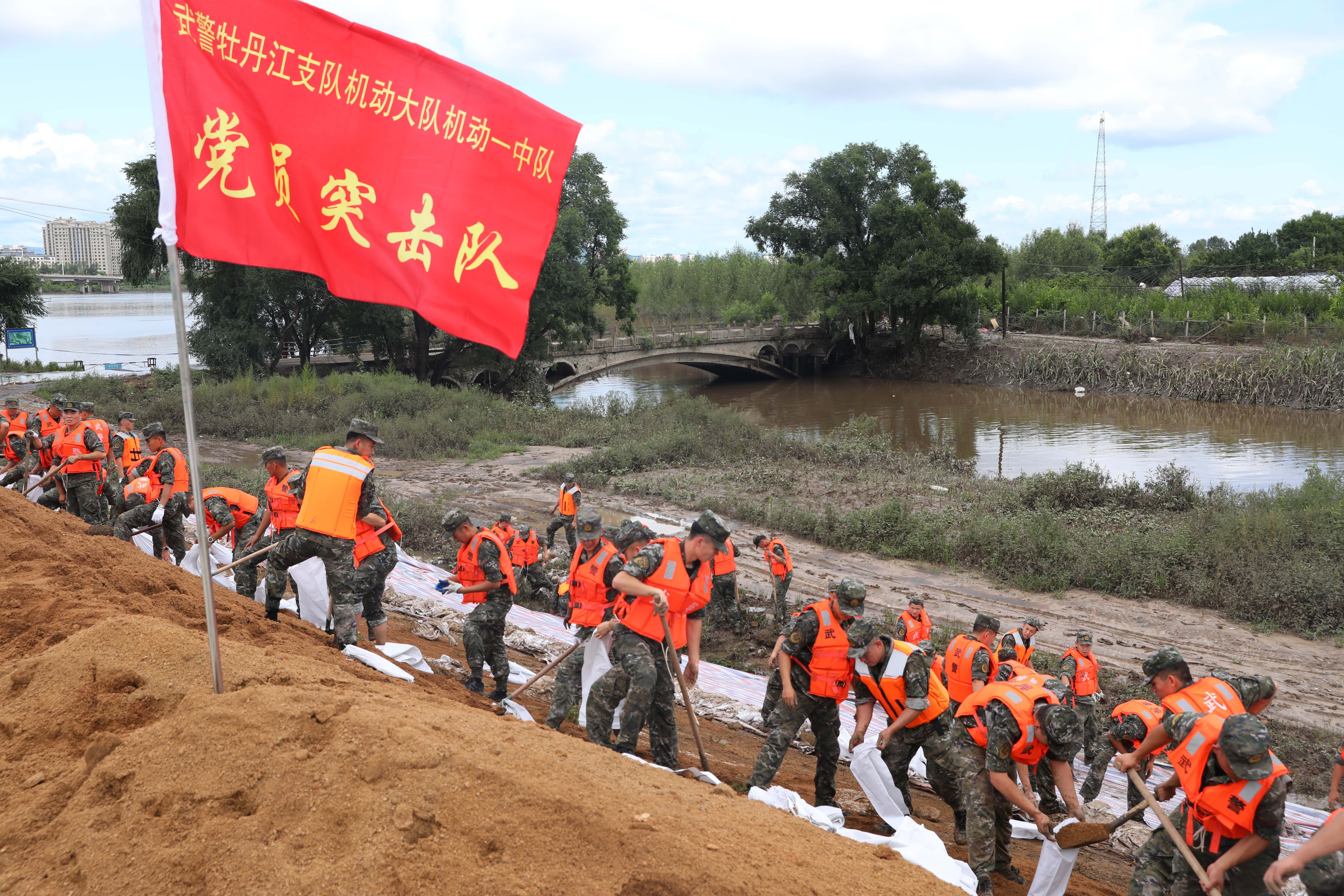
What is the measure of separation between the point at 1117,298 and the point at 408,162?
57.4m

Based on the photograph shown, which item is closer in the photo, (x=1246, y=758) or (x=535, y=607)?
(x=1246, y=758)

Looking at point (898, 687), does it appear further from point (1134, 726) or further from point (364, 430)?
point (364, 430)

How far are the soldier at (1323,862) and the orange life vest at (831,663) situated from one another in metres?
2.44

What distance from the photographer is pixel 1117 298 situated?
54344 mm

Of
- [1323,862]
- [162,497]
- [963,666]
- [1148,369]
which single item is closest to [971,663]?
[963,666]

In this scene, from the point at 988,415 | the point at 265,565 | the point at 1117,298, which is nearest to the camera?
the point at 265,565

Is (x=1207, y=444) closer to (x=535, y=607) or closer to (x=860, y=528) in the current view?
(x=860, y=528)

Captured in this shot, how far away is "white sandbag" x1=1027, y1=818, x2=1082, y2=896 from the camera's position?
5070 millimetres

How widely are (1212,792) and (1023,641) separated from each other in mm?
4545

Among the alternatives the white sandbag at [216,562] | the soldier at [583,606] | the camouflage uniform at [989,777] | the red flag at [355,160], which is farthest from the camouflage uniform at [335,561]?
the camouflage uniform at [989,777]

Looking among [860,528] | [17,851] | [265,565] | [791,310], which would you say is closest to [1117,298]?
[791,310]

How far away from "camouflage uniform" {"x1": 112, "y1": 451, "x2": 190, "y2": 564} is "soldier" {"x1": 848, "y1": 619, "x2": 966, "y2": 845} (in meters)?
7.23

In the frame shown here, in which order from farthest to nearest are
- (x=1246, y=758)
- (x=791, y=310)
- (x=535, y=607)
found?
1. (x=791, y=310)
2. (x=535, y=607)
3. (x=1246, y=758)

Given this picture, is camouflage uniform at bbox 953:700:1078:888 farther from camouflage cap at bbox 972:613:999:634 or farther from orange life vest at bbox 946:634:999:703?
camouflage cap at bbox 972:613:999:634
